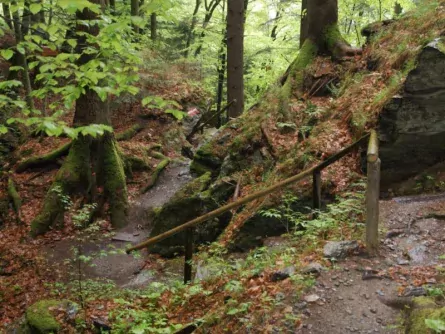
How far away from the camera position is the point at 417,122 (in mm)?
6426

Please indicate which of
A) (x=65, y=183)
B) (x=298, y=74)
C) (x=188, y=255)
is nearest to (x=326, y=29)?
(x=298, y=74)

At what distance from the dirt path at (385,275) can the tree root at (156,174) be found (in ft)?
28.5

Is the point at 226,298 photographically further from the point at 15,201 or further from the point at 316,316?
the point at 15,201

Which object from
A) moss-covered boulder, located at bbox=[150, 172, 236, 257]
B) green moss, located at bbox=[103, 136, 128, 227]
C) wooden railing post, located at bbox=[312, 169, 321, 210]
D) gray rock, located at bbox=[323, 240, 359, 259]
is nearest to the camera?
gray rock, located at bbox=[323, 240, 359, 259]

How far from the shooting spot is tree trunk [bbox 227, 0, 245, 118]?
12523 mm

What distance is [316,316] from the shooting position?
13.6 feet

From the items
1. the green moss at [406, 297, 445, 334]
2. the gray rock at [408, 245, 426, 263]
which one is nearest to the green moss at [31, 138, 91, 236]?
the gray rock at [408, 245, 426, 263]

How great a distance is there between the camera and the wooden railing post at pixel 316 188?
6189 millimetres

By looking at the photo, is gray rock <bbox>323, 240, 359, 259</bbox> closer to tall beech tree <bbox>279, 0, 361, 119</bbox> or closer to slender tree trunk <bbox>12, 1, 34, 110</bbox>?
tall beech tree <bbox>279, 0, 361, 119</bbox>

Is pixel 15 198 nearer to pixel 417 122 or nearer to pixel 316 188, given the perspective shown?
pixel 316 188

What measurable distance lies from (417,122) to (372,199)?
2334 millimetres

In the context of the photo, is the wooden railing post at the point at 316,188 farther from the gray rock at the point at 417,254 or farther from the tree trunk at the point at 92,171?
the tree trunk at the point at 92,171

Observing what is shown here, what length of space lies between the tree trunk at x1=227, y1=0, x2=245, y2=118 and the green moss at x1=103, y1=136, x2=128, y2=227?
4100mm

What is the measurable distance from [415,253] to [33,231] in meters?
9.69
